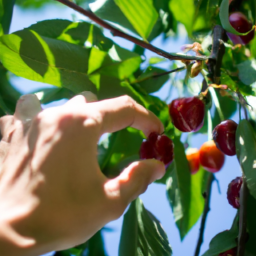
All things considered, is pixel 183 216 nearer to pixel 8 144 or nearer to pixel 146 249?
pixel 146 249

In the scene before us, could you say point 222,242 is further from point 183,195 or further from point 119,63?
point 119,63

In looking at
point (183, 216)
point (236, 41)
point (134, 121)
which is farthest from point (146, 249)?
point (236, 41)

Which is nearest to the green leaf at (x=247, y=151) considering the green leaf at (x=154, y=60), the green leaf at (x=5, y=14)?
the green leaf at (x=154, y=60)

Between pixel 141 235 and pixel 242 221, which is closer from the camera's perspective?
pixel 242 221

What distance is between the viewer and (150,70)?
594 mm

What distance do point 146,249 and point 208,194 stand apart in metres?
0.15

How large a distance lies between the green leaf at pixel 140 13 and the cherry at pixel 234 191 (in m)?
0.24

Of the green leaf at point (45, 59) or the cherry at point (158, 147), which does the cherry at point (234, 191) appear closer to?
the cherry at point (158, 147)

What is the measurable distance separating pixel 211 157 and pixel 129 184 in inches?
12.1

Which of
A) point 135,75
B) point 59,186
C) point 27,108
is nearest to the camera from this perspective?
point 59,186

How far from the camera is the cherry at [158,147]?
0.46 metres

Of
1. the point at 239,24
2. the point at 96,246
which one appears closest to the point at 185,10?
the point at 239,24

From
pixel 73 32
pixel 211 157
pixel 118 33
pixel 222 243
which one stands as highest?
pixel 73 32

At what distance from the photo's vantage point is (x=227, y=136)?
0.49 m
